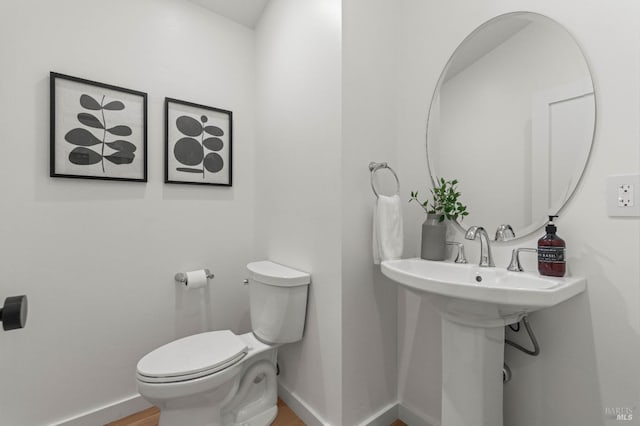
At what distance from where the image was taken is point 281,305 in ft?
4.65

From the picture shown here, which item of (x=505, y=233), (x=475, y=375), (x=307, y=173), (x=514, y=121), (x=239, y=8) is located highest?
(x=239, y=8)

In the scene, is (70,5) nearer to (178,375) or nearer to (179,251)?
(179,251)

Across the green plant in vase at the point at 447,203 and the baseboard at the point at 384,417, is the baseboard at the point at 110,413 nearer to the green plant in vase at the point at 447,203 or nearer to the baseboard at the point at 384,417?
the baseboard at the point at 384,417

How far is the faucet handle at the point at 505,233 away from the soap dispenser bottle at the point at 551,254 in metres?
0.15

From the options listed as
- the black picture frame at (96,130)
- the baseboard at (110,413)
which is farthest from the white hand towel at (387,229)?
the baseboard at (110,413)

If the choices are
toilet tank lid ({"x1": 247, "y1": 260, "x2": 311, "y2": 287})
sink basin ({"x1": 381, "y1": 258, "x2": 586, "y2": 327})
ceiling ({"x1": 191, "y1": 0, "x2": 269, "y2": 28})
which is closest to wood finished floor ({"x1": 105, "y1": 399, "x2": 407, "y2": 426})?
toilet tank lid ({"x1": 247, "y1": 260, "x2": 311, "y2": 287})

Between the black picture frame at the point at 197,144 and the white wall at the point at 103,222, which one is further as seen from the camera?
the black picture frame at the point at 197,144

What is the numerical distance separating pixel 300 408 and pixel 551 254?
4.45 feet

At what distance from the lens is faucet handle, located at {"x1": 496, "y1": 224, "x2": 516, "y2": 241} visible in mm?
1091

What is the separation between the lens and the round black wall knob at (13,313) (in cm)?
51

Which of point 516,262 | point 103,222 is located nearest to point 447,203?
point 516,262

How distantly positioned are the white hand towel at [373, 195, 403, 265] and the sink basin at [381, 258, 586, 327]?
6.6 inches

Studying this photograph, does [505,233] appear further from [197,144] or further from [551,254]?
[197,144]

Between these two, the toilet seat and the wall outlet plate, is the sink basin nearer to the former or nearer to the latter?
the wall outlet plate
